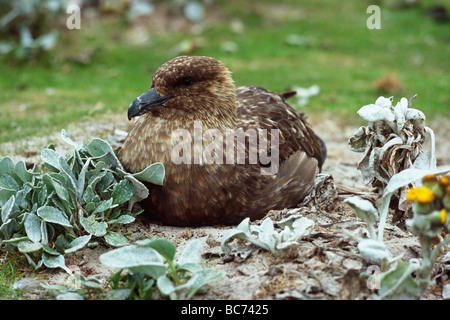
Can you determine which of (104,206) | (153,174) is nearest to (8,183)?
(104,206)

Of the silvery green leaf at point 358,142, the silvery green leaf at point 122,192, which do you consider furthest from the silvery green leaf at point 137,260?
the silvery green leaf at point 358,142

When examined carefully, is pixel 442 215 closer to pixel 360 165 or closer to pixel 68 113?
pixel 360 165

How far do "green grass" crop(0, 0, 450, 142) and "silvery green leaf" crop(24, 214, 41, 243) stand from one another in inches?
86.3

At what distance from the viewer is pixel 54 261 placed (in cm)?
298

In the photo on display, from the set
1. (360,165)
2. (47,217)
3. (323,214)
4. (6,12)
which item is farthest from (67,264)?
(6,12)

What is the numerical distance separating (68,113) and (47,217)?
10.1 feet

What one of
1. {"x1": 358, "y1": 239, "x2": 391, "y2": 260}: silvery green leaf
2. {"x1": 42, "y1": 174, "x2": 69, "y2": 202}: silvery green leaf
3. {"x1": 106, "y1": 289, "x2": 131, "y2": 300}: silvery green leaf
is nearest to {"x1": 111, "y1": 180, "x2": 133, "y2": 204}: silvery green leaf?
{"x1": 42, "y1": 174, "x2": 69, "y2": 202}: silvery green leaf

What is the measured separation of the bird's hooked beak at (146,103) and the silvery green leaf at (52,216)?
0.73 m

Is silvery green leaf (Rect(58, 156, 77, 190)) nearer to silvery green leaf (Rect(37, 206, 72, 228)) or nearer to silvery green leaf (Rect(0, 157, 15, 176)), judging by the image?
silvery green leaf (Rect(37, 206, 72, 228))

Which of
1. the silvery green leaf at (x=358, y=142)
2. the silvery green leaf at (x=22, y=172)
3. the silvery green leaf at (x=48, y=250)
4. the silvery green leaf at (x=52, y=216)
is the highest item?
the silvery green leaf at (x=358, y=142)

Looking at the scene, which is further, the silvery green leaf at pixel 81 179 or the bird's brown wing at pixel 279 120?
the bird's brown wing at pixel 279 120

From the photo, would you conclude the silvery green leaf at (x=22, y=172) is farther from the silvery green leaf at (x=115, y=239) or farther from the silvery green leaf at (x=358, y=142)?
the silvery green leaf at (x=358, y=142)

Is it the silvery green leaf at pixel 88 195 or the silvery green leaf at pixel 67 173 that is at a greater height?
the silvery green leaf at pixel 67 173

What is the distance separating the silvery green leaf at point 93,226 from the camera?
10.1 feet
